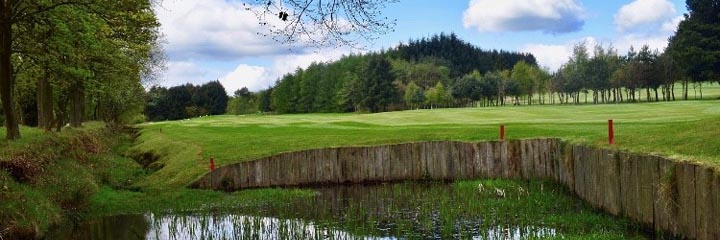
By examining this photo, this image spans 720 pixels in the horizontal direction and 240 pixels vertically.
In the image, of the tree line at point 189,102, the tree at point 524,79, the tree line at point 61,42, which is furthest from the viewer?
the tree line at point 189,102

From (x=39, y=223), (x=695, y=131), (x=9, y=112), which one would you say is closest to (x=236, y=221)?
(x=39, y=223)

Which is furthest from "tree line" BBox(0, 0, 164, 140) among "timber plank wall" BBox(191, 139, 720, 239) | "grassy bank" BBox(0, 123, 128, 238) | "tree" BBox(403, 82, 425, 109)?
"tree" BBox(403, 82, 425, 109)

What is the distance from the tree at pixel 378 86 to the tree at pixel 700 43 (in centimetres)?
5377

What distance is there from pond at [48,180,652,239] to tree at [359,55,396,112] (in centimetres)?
10229

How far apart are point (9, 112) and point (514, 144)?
20.0m

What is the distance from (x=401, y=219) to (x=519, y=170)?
26.6 ft

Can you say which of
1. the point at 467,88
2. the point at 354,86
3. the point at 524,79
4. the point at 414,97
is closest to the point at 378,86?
the point at 354,86

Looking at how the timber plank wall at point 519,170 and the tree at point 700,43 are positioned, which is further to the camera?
the tree at point 700,43

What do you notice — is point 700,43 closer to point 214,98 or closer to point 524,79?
point 524,79

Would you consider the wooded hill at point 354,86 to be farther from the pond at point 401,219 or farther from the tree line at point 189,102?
the pond at point 401,219

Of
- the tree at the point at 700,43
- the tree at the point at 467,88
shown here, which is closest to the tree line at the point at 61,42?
the tree at the point at 700,43

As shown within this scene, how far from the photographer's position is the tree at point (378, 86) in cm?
12369

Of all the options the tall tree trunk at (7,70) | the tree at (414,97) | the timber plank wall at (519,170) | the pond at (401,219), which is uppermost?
the tall tree trunk at (7,70)

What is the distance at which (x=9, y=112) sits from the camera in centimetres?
2553
